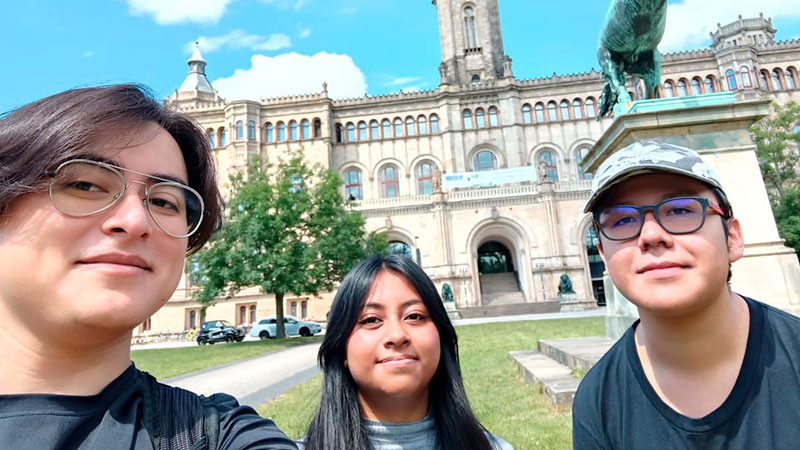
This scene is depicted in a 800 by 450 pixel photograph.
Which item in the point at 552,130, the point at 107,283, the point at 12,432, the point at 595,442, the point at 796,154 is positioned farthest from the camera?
the point at 552,130

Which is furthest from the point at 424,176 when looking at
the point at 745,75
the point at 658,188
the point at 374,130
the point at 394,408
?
the point at 658,188

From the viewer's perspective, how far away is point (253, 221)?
802 inches

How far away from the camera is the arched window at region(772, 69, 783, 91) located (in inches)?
1516

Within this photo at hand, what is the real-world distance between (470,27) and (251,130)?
23763 millimetres

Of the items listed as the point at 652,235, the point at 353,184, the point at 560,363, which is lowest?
the point at 560,363

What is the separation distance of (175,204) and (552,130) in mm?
41658

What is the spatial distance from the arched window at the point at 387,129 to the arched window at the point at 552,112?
14807mm

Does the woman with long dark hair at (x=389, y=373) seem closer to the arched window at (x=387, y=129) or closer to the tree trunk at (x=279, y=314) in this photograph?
the tree trunk at (x=279, y=314)

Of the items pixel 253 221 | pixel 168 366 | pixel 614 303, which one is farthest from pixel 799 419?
pixel 253 221

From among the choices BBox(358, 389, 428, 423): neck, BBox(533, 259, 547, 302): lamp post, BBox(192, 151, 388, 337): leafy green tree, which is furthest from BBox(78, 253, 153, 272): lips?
BBox(533, 259, 547, 302): lamp post

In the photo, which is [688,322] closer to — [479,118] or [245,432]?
[245,432]

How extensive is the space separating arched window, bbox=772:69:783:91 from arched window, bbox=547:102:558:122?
751 inches

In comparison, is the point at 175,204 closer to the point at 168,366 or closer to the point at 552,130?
the point at 168,366

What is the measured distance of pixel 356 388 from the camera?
229cm
